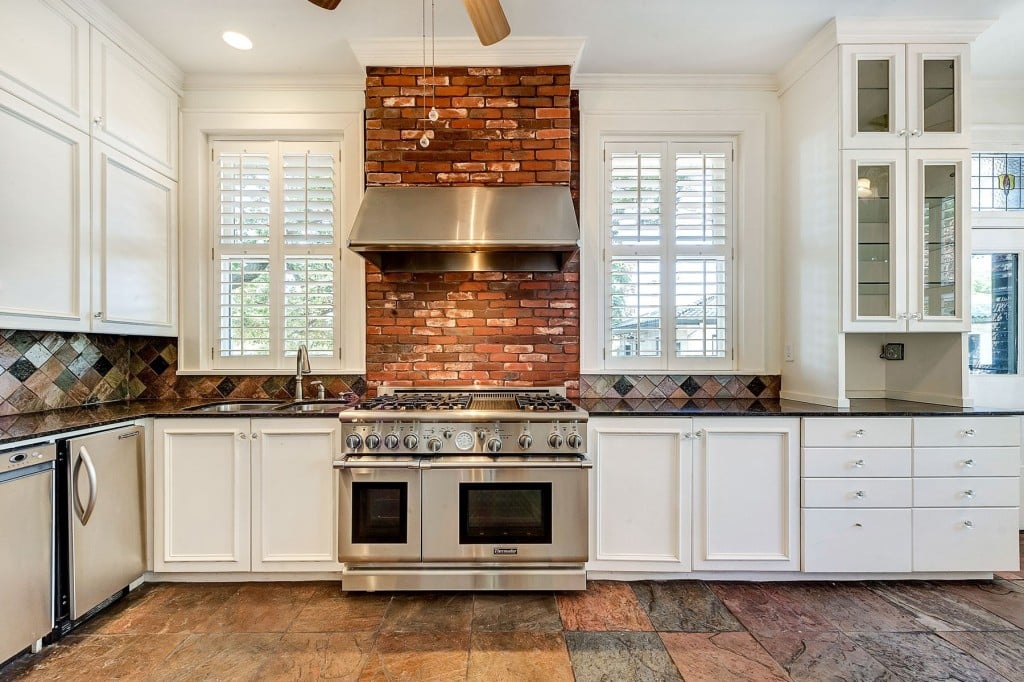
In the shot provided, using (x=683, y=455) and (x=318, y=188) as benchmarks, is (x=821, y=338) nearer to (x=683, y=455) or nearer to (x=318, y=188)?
(x=683, y=455)

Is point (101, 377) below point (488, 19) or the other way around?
below

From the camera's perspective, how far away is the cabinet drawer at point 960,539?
2.41 metres

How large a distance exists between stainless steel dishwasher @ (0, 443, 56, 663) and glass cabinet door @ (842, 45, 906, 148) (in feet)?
13.9

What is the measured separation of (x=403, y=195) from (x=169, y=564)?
2365 millimetres

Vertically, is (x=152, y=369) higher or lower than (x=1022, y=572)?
higher

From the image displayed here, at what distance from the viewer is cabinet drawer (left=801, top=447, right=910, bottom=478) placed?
242 centimetres

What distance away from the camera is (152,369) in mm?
3131

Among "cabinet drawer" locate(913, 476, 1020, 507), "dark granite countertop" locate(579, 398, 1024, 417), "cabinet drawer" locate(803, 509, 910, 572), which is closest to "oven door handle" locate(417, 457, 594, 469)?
"dark granite countertop" locate(579, 398, 1024, 417)

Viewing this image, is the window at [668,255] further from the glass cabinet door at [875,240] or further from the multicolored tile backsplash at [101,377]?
the multicolored tile backsplash at [101,377]

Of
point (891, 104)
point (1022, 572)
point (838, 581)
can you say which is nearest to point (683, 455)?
point (838, 581)

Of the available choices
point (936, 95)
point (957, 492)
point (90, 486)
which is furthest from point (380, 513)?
point (936, 95)

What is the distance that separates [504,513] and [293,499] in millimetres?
→ 1143

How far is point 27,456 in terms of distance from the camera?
1861 millimetres

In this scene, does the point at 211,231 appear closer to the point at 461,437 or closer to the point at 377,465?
the point at 377,465
